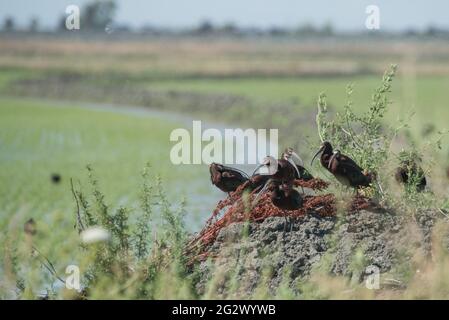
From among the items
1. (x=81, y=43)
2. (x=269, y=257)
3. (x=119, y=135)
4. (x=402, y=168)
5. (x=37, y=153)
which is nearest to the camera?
(x=269, y=257)

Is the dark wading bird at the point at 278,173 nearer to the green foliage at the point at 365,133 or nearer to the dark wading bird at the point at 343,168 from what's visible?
the dark wading bird at the point at 343,168

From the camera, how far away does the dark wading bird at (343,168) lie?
669cm

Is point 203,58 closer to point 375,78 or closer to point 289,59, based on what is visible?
point 289,59

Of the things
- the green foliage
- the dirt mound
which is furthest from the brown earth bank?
the green foliage

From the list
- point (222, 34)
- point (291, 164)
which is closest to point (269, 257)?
point (291, 164)

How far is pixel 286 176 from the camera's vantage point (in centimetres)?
684

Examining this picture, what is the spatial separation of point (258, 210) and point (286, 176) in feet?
1.02

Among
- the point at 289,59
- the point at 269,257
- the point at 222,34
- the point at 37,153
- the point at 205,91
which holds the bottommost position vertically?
the point at 269,257

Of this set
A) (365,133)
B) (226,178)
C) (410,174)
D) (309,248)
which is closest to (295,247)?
(309,248)

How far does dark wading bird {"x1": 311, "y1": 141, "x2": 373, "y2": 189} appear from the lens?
6.69m

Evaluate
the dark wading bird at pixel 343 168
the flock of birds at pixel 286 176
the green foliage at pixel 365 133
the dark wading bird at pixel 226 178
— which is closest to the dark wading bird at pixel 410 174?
the green foliage at pixel 365 133

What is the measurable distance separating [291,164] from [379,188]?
628 millimetres

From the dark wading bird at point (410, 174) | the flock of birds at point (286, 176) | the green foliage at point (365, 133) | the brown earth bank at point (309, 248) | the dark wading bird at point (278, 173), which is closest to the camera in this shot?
the brown earth bank at point (309, 248)

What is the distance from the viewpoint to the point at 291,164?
6977 millimetres
